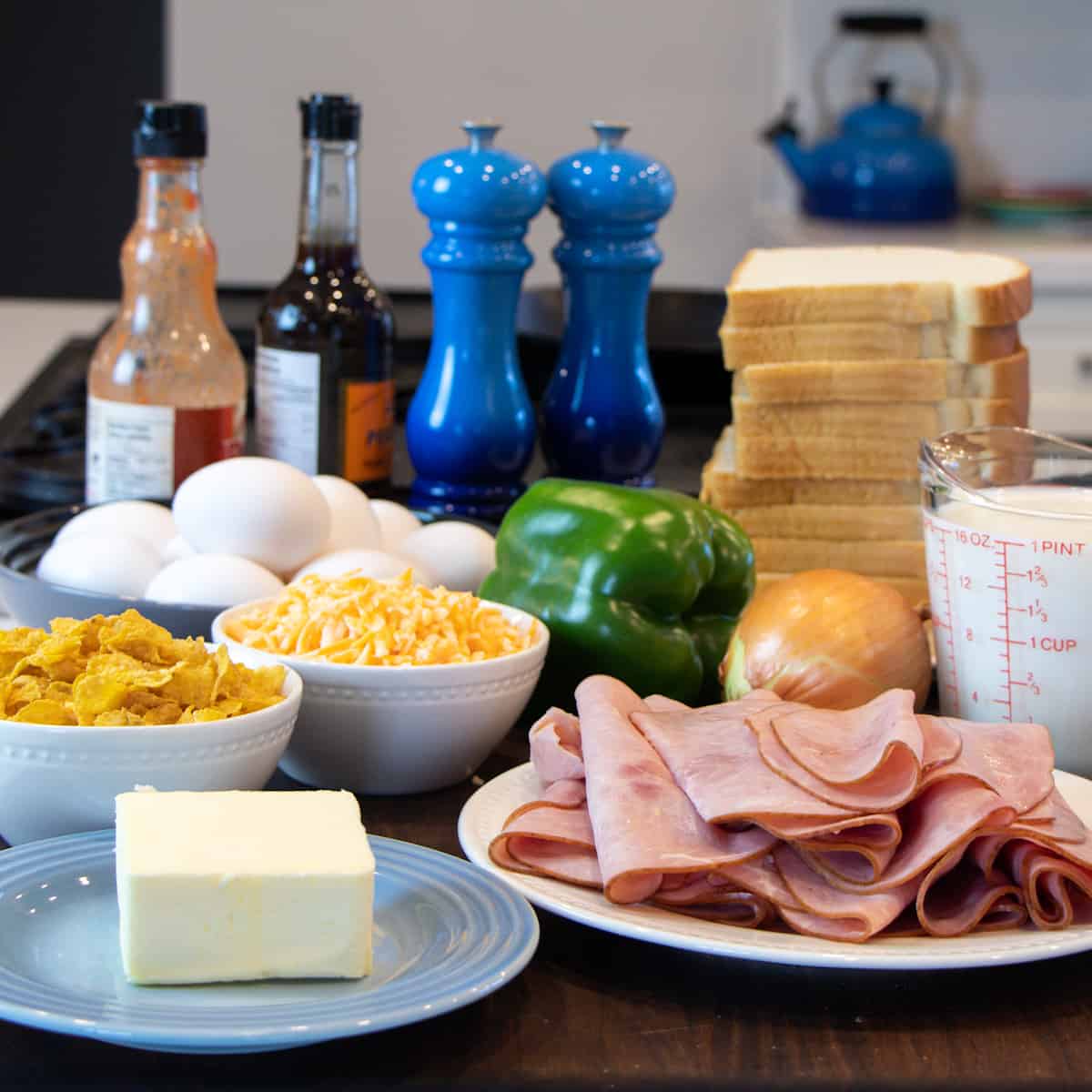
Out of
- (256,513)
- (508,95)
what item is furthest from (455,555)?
(508,95)

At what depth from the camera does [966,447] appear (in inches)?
41.4

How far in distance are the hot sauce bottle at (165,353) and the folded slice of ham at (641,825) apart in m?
0.59

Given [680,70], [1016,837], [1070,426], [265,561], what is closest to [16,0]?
[680,70]

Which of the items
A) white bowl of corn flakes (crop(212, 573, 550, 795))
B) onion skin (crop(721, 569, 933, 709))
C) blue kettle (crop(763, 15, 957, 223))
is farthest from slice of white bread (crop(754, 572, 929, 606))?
blue kettle (crop(763, 15, 957, 223))

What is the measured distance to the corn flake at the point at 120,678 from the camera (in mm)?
808

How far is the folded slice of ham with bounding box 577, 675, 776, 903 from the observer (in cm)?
74

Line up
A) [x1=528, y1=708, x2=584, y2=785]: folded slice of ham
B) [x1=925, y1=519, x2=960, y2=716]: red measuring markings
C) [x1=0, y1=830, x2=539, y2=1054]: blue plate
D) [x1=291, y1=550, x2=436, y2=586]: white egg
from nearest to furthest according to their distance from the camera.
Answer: [x1=0, y1=830, x2=539, y2=1054]: blue plate < [x1=528, y1=708, x2=584, y2=785]: folded slice of ham < [x1=925, y1=519, x2=960, y2=716]: red measuring markings < [x1=291, y1=550, x2=436, y2=586]: white egg

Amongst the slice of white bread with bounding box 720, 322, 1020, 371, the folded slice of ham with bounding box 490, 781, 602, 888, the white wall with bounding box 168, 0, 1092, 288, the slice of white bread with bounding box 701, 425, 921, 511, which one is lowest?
the folded slice of ham with bounding box 490, 781, 602, 888

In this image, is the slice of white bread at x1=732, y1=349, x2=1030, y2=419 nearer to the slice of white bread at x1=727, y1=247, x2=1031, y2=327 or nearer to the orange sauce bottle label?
the slice of white bread at x1=727, y1=247, x2=1031, y2=327

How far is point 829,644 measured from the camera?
999mm

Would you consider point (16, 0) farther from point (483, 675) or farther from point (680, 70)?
point (483, 675)

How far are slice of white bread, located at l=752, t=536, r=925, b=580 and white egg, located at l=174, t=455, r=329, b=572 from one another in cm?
36

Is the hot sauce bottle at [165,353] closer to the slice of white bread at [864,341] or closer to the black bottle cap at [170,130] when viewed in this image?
the black bottle cap at [170,130]

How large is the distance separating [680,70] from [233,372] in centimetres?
312
